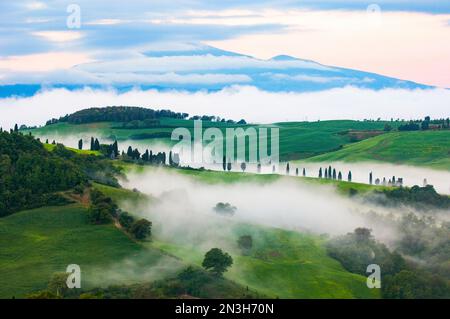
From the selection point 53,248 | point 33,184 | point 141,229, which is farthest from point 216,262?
point 33,184

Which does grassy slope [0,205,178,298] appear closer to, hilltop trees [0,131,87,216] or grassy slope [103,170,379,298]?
hilltop trees [0,131,87,216]

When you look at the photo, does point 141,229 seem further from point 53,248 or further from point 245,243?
point 245,243

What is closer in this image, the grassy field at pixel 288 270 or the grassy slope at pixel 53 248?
the grassy slope at pixel 53 248

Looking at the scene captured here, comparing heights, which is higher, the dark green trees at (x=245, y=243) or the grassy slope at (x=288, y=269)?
the dark green trees at (x=245, y=243)

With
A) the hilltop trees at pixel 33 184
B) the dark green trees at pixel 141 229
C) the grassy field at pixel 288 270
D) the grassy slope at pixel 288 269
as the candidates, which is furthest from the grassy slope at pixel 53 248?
the grassy field at pixel 288 270

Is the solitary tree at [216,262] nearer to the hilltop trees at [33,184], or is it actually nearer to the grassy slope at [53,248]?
the grassy slope at [53,248]
